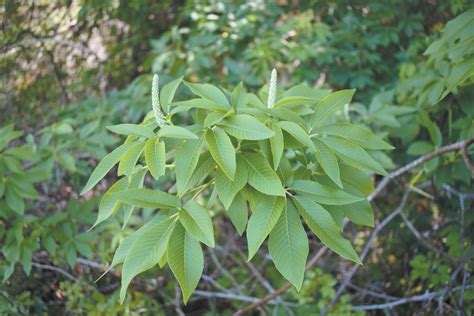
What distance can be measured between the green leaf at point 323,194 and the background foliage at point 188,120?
960mm

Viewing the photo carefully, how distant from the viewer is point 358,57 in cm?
374

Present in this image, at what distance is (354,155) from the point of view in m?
1.62

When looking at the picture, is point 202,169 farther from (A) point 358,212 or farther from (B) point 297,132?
(A) point 358,212

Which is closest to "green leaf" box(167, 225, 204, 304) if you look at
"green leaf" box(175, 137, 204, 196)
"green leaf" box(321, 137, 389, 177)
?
"green leaf" box(175, 137, 204, 196)

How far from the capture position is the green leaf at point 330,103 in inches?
67.6

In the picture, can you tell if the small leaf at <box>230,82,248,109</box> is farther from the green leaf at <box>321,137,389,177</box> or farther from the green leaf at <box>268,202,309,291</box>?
the green leaf at <box>268,202,309,291</box>

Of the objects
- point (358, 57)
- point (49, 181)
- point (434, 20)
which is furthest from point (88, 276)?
point (434, 20)

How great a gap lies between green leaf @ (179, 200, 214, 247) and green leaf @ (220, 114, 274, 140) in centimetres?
22

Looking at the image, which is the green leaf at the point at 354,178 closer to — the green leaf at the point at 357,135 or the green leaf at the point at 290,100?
the green leaf at the point at 357,135

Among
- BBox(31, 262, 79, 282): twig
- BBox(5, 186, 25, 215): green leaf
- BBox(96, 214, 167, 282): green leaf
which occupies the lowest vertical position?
BBox(31, 262, 79, 282): twig

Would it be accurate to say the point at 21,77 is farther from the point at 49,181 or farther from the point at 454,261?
the point at 454,261

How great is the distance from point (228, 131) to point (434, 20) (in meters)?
2.99

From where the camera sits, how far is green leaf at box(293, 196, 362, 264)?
151 cm

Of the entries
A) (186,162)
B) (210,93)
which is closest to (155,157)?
(186,162)
